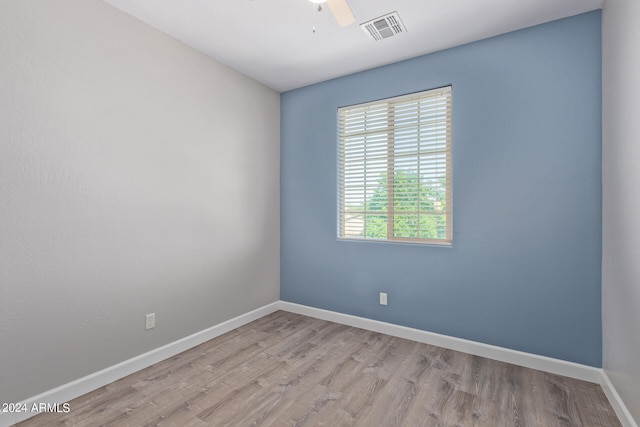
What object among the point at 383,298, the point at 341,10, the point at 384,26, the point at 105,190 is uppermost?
the point at 384,26

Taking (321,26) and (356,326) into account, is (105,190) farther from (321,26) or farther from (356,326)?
(356,326)

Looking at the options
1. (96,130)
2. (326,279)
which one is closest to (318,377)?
(326,279)

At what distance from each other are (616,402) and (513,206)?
140 cm

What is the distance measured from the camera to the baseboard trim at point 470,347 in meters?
2.27

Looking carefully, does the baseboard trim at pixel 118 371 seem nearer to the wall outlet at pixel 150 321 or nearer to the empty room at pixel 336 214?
the empty room at pixel 336 214

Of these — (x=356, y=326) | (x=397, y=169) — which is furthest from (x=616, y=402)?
(x=397, y=169)

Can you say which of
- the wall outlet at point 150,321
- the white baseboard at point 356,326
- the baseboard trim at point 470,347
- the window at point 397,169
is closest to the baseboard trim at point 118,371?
the white baseboard at point 356,326

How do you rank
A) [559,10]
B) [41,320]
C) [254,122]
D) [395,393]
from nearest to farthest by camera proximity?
[41,320] → [395,393] → [559,10] → [254,122]

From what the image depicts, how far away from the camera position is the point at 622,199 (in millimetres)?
1848

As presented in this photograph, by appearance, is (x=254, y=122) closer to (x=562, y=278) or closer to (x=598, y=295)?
(x=562, y=278)

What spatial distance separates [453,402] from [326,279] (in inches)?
70.1

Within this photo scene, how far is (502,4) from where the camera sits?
218 centimetres

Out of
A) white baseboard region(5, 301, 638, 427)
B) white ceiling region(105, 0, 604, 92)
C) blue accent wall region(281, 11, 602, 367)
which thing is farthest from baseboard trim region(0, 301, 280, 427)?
white ceiling region(105, 0, 604, 92)

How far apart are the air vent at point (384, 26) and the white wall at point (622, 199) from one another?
1.36 metres
